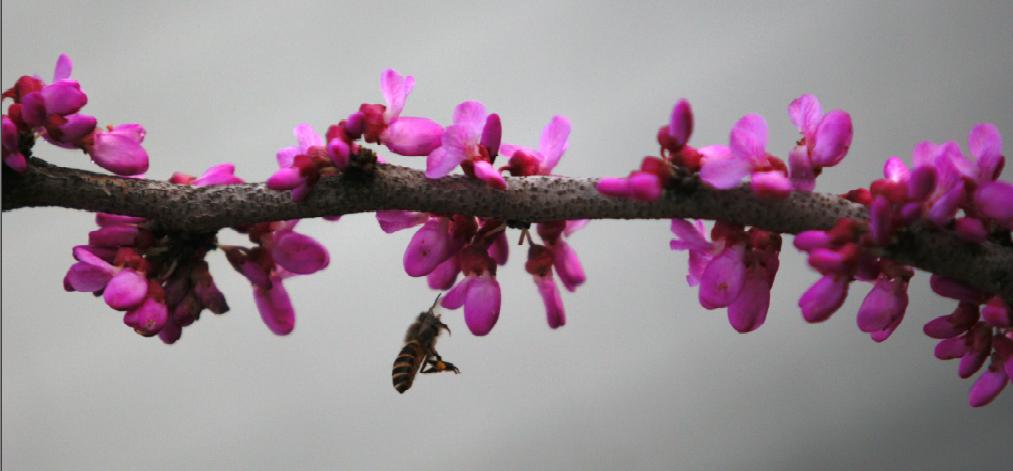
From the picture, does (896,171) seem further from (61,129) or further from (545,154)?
(61,129)

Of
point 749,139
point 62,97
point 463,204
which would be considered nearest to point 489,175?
point 463,204

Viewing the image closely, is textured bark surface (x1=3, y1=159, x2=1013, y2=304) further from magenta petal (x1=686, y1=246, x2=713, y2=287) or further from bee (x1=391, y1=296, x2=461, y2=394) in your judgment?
bee (x1=391, y1=296, x2=461, y2=394)

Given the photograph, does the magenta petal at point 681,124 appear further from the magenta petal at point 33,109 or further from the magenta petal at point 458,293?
the magenta petal at point 33,109

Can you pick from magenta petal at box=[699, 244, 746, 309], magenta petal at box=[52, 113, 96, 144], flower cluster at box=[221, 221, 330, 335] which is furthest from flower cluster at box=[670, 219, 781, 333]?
magenta petal at box=[52, 113, 96, 144]

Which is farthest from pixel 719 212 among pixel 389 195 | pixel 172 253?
pixel 172 253

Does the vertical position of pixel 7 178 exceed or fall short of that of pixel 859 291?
it falls short

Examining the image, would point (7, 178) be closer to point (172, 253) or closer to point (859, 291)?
point (172, 253)
